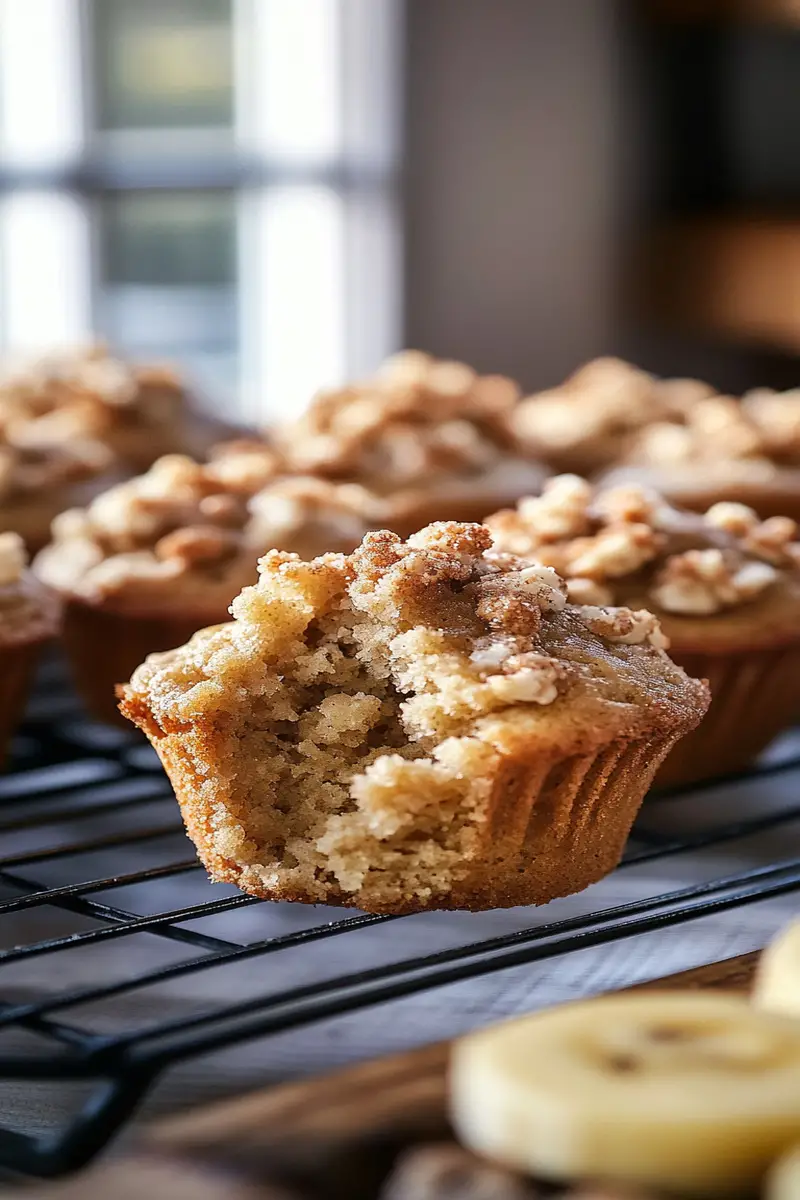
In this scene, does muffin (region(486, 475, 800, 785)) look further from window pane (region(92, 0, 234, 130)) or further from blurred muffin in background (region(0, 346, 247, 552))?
window pane (region(92, 0, 234, 130))

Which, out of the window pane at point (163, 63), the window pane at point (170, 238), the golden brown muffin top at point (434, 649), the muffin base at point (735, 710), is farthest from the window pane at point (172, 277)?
the golden brown muffin top at point (434, 649)

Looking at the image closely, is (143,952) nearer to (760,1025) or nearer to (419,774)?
(419,774)

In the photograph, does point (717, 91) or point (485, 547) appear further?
point (717, 91)

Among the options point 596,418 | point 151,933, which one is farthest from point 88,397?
point 151,933

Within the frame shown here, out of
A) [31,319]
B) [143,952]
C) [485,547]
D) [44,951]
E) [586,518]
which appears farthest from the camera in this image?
[31,319]

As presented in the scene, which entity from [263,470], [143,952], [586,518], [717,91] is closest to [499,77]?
[717,91]

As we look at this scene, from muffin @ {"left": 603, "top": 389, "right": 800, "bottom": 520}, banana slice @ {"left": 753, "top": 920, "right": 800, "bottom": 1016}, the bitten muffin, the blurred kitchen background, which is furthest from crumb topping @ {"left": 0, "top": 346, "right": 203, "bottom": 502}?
the blurred kitchen background

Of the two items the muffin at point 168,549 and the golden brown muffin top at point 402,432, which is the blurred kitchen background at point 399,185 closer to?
the golden brown muffin top at point 402,432
